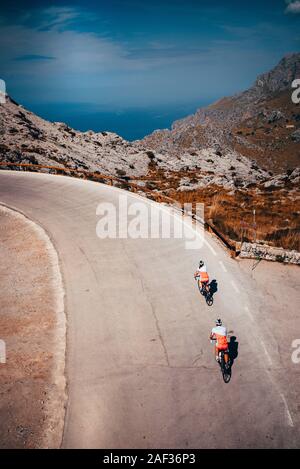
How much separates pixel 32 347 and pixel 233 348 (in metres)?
6.07

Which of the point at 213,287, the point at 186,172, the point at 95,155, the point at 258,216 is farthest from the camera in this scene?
the point at 186,172

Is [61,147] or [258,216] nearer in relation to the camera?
[258,216]

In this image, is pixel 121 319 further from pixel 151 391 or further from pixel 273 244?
pixel 273 244

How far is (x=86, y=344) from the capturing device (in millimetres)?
9609

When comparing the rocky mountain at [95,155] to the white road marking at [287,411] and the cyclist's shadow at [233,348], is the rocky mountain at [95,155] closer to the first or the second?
the cyclist's shadow at [233,348]

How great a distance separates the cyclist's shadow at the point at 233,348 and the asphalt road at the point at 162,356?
94 millimetres

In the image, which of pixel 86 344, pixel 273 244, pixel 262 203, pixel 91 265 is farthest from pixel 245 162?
pixel 86 344

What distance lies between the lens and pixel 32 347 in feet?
30.7

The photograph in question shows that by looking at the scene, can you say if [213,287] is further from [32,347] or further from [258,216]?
[258,216]

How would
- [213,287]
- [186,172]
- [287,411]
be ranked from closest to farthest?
[287,411]
[213,287]
[186,172]

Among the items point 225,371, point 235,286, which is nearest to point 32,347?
point 225,371

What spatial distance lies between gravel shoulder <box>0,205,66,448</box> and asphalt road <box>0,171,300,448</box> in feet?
1.14

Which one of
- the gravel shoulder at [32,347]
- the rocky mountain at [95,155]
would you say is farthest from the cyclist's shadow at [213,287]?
the rocky mountain at [95,155]
